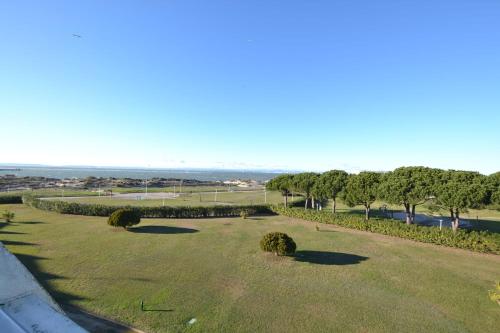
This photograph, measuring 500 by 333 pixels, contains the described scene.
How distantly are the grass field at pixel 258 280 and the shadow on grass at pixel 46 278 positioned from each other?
0.05 m

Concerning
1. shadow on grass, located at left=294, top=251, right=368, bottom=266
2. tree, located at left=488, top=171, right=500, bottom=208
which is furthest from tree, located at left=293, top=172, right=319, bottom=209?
shadow on grass, located at left=294, top=251, right=368, bottom=266

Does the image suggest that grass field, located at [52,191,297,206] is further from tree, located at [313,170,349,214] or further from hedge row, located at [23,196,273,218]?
tree, located at [313,170,349,214]

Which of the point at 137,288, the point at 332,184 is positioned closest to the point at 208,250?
the point at 137,288

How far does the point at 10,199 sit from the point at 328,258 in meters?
46.4

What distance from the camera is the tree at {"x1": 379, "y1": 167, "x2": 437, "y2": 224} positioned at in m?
26.3

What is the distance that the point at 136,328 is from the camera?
10.1m

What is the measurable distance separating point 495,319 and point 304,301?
24.6 feet

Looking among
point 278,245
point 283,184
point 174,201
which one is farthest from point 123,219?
point 283,184

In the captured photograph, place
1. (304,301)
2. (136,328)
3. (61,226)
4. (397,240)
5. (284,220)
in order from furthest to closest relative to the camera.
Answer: (284,220)
(61,226)
(397,240)
(304,301)
(136,328)

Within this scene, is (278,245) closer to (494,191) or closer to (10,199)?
(494,191)

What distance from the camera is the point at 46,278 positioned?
1432 centimetres

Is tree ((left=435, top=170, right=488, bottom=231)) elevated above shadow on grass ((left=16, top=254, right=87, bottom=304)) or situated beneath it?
elevated above

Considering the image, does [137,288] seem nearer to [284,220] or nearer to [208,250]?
[208,250]

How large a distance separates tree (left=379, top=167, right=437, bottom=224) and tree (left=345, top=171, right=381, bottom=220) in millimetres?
1197
